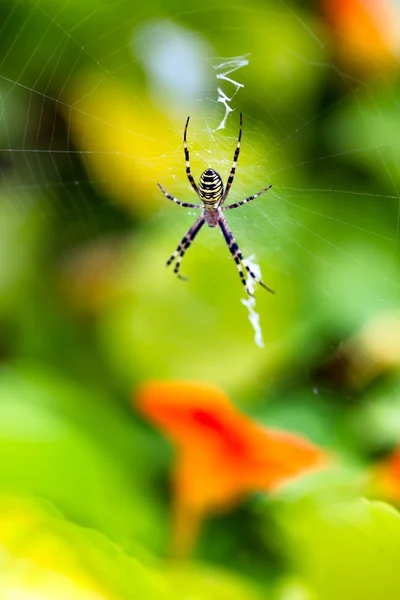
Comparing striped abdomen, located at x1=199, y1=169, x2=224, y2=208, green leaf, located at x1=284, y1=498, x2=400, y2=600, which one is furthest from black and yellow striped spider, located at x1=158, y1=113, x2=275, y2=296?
green leaf, located at x1=284, y1=498, x2=400, y2=600

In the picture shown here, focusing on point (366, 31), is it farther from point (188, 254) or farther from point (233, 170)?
point (188, 254)

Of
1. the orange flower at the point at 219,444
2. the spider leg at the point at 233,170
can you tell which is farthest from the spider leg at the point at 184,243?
the orange flower at the point at 219,444

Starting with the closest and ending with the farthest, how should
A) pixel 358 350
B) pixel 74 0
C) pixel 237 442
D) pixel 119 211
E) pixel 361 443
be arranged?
1. pixel 237 442
2. pixel 361 443
3. pixel 358 350
4. pixel 74 0
5. pixel 119 211

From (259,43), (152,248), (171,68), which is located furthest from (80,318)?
(259,43)

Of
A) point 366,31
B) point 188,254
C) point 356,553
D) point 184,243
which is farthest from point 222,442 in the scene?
point 366,31

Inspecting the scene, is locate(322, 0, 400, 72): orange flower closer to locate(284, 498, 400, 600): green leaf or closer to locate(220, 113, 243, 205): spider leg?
locate(220, 113, 243, 205): spider leg

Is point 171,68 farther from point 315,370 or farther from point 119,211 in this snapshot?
point 315,370
